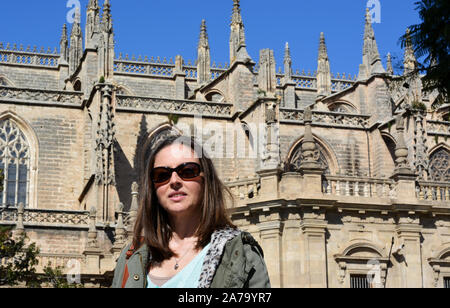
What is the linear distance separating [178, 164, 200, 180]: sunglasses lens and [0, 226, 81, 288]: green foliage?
1473 cm

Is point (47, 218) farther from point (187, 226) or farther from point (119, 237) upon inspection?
point (187, 226)

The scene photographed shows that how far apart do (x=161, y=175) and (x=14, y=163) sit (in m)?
26.0

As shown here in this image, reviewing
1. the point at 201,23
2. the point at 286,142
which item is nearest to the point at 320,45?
the point at 201,23

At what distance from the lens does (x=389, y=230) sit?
17844mm

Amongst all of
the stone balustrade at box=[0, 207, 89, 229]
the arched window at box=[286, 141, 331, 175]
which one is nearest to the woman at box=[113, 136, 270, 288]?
A: the stone balustrade at box=[0, 207, 89, 229]

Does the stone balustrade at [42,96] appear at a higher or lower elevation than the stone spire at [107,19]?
lower

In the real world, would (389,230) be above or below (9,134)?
below

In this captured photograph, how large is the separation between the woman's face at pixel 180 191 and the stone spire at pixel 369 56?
97.3ft

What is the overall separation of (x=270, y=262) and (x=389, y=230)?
121 inches

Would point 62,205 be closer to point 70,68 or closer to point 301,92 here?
point 70,68

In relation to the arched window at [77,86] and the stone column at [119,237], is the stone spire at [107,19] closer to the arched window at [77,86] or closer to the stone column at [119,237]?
the arched window at [77,86]

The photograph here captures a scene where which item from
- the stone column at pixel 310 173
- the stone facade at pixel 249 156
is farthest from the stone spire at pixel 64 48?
the stone column at pixel 310 173

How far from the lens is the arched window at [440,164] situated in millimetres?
30953
